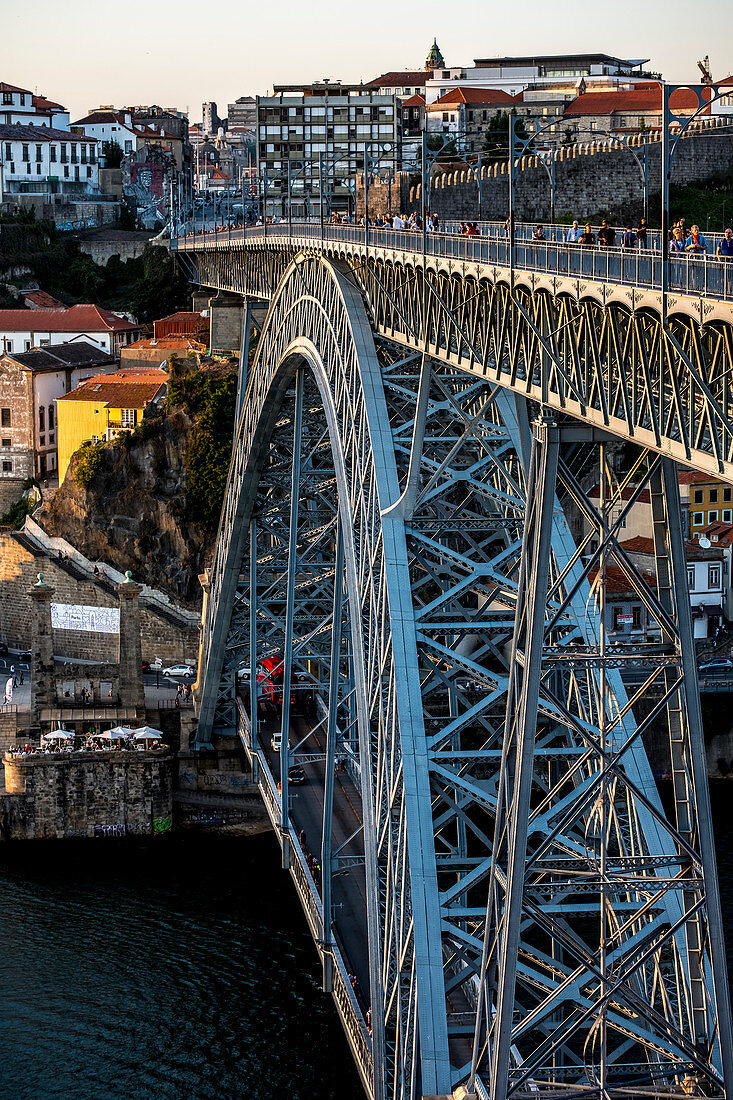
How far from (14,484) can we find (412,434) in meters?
56.1

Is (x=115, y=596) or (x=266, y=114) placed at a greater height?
(x=266, y=114)

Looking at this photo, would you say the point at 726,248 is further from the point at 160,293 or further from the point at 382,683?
the point at 160,293

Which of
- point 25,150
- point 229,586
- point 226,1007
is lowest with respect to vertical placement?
A: point 226,1007

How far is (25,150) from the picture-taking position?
118312 millimetres

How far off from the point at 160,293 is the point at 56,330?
8111mm

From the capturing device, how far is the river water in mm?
36438

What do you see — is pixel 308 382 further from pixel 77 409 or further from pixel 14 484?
pixel 14 484

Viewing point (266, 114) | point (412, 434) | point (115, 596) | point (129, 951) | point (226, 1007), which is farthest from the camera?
point (266, 114)

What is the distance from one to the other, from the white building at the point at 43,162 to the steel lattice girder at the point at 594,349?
3826 inches

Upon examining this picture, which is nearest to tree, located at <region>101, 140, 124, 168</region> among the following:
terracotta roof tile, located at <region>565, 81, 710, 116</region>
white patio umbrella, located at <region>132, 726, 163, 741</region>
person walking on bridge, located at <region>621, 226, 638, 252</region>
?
terracotta roof tile, located at <region>565, 81, 710, 116</region>

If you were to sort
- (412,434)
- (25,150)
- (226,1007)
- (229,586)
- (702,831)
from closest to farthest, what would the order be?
(702,831), (412,434), (226,1007), (229,586), (25,150)

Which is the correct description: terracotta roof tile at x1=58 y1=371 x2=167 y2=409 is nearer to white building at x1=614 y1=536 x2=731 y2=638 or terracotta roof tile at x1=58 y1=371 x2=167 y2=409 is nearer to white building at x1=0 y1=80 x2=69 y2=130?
white building at x1=614 y1=536 x2=731 y2=638

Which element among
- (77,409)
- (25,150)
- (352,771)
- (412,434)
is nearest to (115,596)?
(77,409)

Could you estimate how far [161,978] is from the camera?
4172cm
